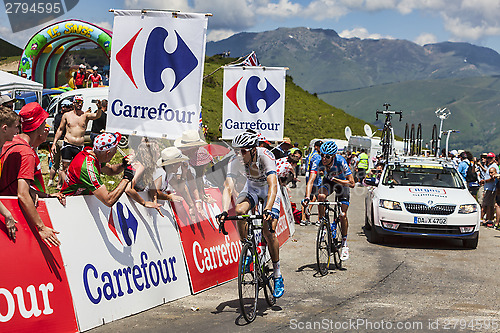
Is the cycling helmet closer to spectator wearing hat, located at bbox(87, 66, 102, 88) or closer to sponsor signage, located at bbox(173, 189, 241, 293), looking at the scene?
sponsor signage, located at bbox(173, 189, 241, 293)

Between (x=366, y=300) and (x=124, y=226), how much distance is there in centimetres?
317

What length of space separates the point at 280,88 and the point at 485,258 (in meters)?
6.35

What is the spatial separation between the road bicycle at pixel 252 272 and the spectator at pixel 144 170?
124 cm

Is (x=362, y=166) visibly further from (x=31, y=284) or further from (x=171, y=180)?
(x=31, y=284)

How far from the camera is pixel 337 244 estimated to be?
32.1ft

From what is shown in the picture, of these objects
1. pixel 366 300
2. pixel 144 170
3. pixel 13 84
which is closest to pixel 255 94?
pixel 144 170

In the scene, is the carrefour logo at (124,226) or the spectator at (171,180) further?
the spectator at (171,180)

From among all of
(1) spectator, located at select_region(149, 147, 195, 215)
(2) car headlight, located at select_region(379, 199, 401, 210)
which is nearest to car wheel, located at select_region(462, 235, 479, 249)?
(2) car headlight, located at select_region(379, 199, 401, 210)

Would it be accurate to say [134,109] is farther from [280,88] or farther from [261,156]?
[280,88]

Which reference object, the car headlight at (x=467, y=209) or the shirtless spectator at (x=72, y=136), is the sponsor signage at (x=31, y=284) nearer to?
the shirtless spectator at (x=72, y=136)

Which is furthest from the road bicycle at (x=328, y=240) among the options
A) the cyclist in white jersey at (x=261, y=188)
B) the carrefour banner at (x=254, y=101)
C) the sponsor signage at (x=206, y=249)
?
the carrefour banner at (x=254, y=101)

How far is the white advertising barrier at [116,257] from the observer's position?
5.93 metres

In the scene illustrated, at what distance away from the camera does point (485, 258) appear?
1117 cm

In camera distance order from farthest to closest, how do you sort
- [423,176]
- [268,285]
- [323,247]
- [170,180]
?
1. [423,176]
2. [323,247]
3. [170,180]
4. [268,285]
